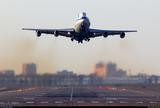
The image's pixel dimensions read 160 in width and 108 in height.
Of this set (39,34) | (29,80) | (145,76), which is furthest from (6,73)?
(39,34)

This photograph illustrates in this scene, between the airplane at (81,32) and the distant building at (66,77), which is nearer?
the airplane at (81,32)

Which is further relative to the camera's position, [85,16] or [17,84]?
[17,84]

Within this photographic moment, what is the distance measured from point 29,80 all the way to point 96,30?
69.9 m

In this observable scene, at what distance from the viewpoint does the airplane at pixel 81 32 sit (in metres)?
112

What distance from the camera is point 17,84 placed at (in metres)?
194

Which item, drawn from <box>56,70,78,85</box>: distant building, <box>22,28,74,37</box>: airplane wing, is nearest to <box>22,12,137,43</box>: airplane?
<box>22,28,74,37</box>: airplane wing

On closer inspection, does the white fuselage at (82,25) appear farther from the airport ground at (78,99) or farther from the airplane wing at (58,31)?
the airport ground at (78,99)

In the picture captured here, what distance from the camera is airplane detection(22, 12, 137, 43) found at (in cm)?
11238

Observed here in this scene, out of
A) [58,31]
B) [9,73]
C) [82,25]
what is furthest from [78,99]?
[9,73]

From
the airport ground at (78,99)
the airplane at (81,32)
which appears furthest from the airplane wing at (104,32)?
the airport ground at (78,99)

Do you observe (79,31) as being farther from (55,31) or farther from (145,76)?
(145,76)

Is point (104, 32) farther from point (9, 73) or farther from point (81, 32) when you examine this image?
point (9, 73)

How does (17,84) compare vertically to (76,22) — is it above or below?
below

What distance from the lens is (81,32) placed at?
370ft
